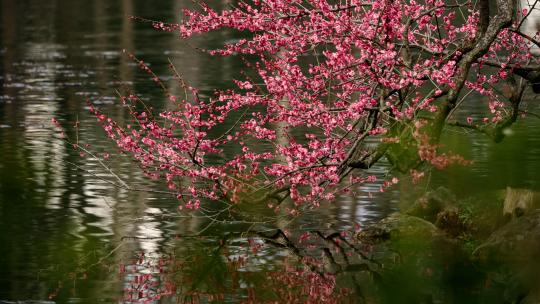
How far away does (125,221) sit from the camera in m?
16.1

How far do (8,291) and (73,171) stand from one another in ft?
24.6

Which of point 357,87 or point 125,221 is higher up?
point 357,87

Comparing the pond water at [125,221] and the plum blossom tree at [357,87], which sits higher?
the plum blossom tree at [357,87]

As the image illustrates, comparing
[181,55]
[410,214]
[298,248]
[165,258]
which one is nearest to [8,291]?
[165,258]

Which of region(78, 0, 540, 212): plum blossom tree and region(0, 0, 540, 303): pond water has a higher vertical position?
region(78, 0, 540, 212): plum blossom tree

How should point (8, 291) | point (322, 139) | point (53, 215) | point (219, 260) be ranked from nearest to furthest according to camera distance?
point (8, 291) → point (219, 260) → point (53, 215) → point (322, 139)

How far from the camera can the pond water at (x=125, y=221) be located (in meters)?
12.8

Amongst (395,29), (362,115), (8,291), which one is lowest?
(8,291)

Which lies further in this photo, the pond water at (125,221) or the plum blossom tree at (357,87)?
the plum blossom tree at (357,87)

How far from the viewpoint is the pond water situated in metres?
12.8

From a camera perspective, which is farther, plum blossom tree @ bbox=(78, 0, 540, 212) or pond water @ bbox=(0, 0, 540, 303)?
plum blossom tree @ bbox=(78, 0, 540, 212)

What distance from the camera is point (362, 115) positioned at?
579 inches

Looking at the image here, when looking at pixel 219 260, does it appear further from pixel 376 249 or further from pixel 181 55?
pixel 181 55

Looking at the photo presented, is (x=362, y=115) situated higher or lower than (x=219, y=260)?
higher
